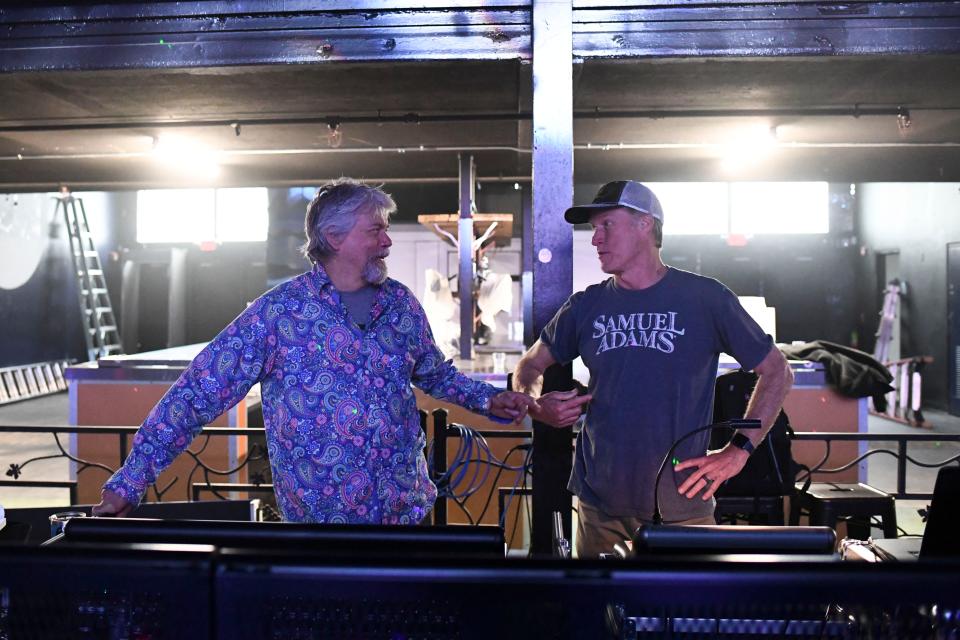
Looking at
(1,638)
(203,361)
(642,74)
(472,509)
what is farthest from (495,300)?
(1,638)

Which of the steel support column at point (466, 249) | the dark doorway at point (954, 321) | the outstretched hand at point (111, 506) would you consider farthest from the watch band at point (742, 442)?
the dark doorway at point (954, 321)

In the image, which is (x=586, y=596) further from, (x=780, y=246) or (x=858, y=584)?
(x=780, y=246)

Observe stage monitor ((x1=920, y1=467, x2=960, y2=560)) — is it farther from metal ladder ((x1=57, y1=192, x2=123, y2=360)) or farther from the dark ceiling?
metal ladder ((x1=57, y1=192, x2=123, y2=360))

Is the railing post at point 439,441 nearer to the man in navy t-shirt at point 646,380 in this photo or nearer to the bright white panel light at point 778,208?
the man in navy t-shirt at point 646,380

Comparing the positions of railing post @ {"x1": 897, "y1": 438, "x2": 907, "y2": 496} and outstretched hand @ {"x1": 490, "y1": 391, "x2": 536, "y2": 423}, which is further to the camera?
railing post @ {"x1": 897, "y1": 438, "x2": 907, "y2": 496}

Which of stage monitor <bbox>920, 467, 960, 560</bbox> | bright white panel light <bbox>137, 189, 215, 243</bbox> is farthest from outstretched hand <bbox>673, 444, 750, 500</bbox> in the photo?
bright white panel light <bbox>137, 189, 215, 243</bbox>

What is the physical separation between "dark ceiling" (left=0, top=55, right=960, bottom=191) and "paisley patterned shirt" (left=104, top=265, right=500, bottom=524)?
→ 120 centimetres

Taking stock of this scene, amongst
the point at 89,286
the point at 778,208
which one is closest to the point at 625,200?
the point at 778,208

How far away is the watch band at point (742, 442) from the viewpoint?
7.29 ft

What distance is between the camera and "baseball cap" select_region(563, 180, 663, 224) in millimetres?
2344

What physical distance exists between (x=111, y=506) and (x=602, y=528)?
1417 mm

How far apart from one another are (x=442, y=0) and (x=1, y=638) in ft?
7.52

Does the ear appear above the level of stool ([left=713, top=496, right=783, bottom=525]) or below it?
above

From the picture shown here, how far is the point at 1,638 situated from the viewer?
0.79 m
